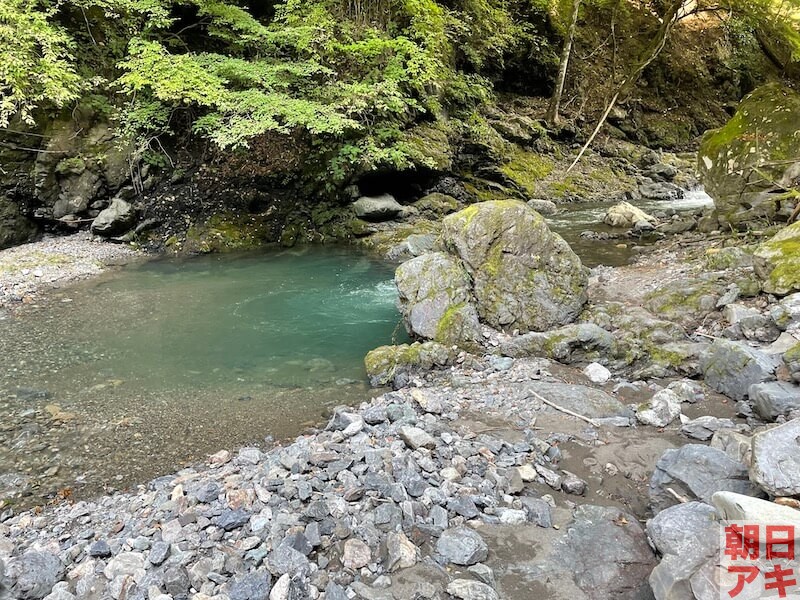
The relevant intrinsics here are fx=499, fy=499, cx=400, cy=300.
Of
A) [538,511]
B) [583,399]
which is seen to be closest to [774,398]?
[583,399]

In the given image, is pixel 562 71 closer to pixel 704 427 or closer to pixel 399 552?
pixel 704 427

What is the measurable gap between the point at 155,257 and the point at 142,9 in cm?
623

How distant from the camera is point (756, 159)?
9.89 m

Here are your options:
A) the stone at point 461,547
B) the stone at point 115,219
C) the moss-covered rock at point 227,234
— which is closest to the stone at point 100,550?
the stone at point 461,547

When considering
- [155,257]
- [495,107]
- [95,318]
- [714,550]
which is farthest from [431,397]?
[495,107]

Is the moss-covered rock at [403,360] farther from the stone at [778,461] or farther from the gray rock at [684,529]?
the stone at [778,461]

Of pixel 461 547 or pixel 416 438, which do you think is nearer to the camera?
pixel 461 547

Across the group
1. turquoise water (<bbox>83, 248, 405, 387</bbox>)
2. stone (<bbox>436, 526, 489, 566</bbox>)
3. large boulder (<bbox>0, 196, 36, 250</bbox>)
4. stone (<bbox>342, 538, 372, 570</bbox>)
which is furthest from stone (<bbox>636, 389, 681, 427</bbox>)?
large boulder (<bbox>0, 196, 36, 250</bbox>)

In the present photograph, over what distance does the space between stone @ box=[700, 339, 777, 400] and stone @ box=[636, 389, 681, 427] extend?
0.54 m

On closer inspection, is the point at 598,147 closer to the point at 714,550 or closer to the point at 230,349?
the point at 230,349

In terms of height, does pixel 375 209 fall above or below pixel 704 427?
above

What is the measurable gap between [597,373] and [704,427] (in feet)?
5.22

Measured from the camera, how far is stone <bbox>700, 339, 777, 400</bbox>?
489cm

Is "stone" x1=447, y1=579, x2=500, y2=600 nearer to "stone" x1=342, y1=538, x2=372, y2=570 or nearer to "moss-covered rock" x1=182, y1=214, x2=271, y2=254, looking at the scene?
"stone" x1=342, y1=538, x2=372, y2=570
